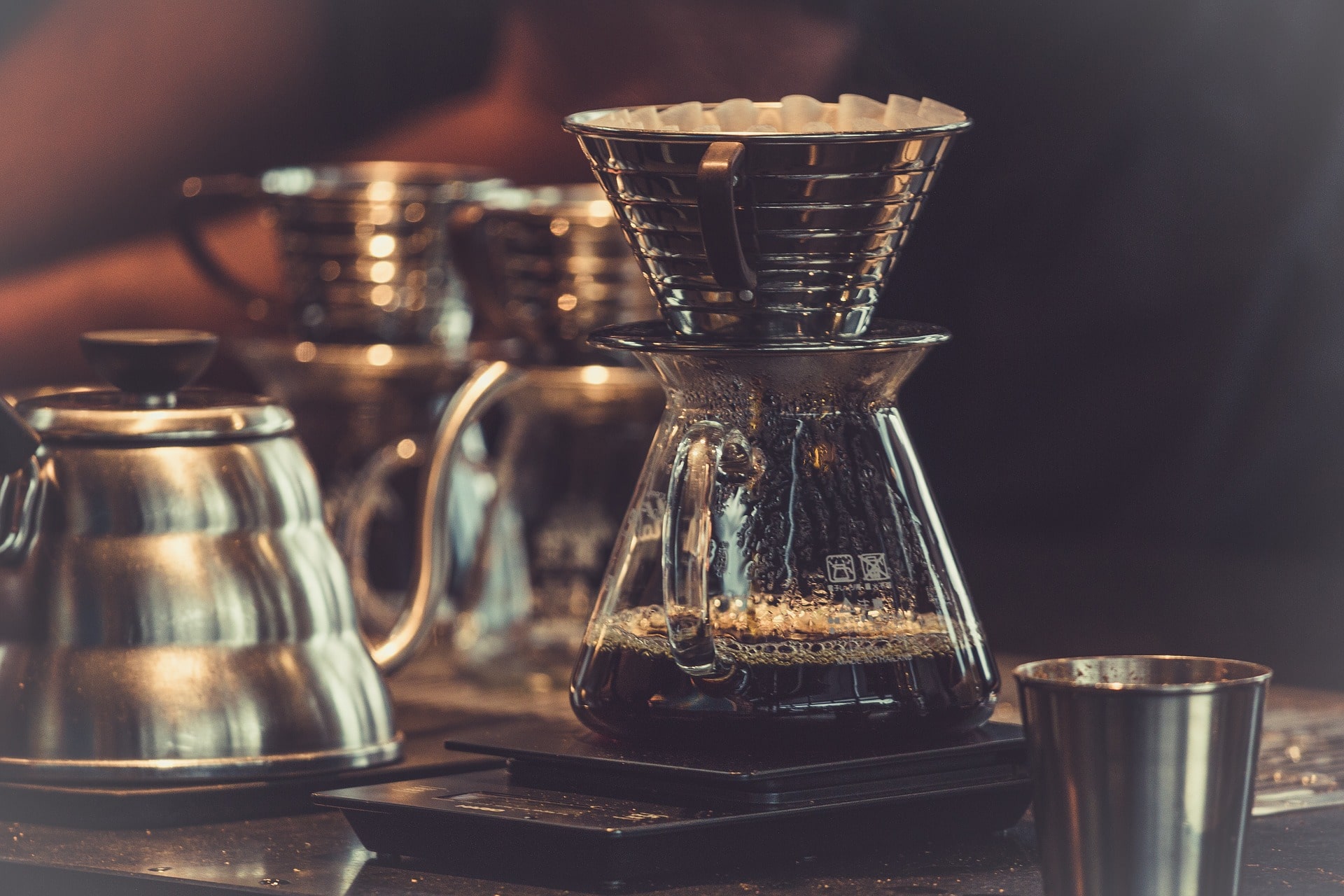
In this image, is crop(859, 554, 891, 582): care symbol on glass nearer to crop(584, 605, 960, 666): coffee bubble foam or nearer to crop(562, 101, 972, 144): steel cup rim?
crop(584, 605, 960, 666): coffee bubble foam

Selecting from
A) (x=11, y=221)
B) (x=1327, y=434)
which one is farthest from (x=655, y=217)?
(x=11, y=221)

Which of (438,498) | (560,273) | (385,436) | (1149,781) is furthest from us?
(385,436)

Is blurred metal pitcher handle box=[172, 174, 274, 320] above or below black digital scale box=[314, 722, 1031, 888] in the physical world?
above

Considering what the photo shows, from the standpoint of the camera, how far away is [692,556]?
0.68 metres

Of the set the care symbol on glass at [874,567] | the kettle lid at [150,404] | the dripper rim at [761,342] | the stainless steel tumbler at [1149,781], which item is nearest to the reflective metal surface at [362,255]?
the kettle lid at [150,404]

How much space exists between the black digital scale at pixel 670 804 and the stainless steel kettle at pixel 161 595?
12cm

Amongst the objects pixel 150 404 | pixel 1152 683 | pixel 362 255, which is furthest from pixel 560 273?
pixel 1152 683

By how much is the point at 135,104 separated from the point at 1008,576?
1008 mm

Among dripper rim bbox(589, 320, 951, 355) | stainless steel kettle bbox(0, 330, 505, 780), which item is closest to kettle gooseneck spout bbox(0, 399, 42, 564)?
stainless steel kettle bbox(0, 330, 505, 780)

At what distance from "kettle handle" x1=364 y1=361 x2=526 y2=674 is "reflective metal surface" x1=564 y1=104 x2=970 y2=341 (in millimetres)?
279

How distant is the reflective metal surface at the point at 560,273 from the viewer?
1296mm

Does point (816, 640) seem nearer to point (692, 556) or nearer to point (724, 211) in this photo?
point (692, 556)

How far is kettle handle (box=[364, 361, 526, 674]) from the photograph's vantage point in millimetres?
994

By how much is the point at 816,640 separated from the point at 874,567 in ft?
0.12
